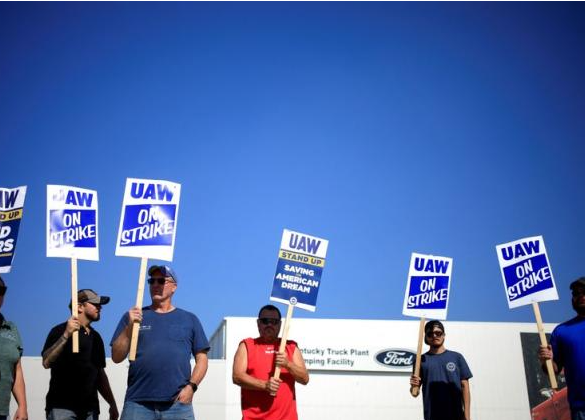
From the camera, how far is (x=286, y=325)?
6453mm

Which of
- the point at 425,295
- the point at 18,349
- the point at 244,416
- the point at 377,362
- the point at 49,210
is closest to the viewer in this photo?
the point at 18,349

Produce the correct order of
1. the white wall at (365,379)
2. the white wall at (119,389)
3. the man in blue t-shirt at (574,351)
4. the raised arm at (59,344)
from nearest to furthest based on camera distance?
1. the man in blue t-shirt at (574,351)
2. the raised arm at (59,344)
3. the white wall at (119,389)
4. the white wall at (365,379)

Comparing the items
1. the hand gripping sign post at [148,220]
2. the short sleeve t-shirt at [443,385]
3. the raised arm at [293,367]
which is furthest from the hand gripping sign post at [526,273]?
the hand gripping sign post at [148,220]

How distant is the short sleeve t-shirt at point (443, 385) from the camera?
747 cm

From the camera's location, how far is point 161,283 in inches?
→ 234

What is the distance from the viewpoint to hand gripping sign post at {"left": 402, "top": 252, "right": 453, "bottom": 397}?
874 cm

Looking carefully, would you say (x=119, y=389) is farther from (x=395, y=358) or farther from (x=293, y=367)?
(x=293, y=367)

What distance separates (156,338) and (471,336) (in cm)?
2691

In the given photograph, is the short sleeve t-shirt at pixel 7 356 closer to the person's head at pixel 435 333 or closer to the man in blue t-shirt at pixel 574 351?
the person's head at pixel 435 333

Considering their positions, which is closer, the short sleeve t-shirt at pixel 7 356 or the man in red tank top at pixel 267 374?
the short sleeve t-shirt at pixel 7 356

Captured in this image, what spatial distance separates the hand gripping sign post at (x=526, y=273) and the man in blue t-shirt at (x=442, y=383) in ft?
3.60

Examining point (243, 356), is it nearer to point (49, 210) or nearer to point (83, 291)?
point (83, 291)

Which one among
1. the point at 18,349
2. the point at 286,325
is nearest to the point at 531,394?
the point at 286,325

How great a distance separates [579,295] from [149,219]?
4743 millimetres
